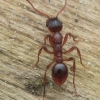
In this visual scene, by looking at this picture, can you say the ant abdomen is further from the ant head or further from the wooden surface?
the ant head

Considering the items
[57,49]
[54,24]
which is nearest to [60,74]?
[57,49]

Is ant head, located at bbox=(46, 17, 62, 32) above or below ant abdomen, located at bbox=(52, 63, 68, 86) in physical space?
above

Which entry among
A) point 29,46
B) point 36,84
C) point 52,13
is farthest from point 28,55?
point 52,13

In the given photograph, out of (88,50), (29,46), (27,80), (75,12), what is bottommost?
(27,80)

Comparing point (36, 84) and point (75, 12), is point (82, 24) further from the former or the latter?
point (36, 84)

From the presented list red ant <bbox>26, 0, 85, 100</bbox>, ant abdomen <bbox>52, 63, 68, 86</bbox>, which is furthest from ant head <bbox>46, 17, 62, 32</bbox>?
ant abdomen <bbox>52, 63, 68, 86</bbox>

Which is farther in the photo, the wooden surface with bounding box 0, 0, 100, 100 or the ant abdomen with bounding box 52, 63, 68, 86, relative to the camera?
the wooden surface with bounding box 0, 0, 100, 100
